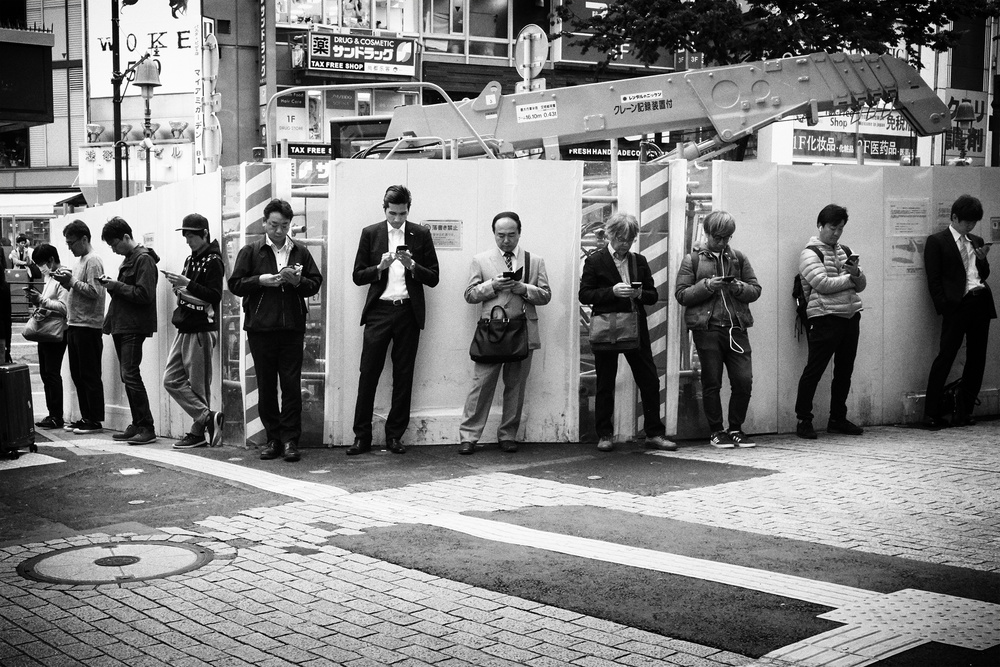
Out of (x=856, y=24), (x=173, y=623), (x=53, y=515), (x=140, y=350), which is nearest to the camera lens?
(x=173, y=623)

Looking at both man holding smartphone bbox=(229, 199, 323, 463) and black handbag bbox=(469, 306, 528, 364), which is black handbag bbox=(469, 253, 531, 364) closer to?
black handbag bbox=(469, 306, 528, 364)

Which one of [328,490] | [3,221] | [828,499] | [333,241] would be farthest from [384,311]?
[3,221]

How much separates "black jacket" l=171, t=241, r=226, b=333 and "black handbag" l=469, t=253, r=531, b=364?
7.36ft

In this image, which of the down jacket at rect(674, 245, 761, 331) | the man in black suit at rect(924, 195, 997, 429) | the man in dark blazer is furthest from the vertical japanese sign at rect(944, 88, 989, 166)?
the man in dark blazer

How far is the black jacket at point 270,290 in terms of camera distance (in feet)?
29.9

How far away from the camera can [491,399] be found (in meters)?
9.49

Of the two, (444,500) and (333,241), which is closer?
(444,500)

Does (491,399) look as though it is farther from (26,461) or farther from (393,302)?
(26,461)

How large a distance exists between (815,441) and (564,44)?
2819 cm

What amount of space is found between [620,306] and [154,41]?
3490 cm

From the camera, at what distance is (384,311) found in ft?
30.4

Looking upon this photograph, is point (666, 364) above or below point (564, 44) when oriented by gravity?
below

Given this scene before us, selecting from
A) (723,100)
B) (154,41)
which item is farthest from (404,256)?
(154,41)

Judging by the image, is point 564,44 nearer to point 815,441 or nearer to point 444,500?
point 815,441
